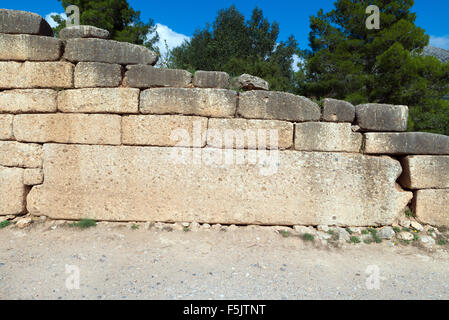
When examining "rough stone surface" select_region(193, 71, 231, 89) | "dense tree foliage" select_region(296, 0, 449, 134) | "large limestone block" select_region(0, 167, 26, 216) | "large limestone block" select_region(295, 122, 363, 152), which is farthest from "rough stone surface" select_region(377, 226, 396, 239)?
"dense tree foliage" select_region(296, 0, 449, 134)

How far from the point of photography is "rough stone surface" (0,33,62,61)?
4031 millimetres

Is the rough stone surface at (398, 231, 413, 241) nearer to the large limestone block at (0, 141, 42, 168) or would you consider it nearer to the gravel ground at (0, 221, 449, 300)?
the gravel ground at (0, 221, 449, 300)

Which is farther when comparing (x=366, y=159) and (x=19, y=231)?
(x=366, y=159)

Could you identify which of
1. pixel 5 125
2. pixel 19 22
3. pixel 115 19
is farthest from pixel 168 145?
pixel 115 19

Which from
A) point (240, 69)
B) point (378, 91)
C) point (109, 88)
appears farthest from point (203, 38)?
point (109, 88)

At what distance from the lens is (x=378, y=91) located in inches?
412

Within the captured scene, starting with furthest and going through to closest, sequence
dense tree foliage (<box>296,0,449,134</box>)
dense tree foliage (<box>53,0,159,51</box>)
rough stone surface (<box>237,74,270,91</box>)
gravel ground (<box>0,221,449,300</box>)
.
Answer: dense tree foliage (<box>53,0,159,51</box>)
dense tree foliage (<box>296,0,449,134</box>)
rough stone surface (<box>237,74,270,91</box>)
gravel ground (<box>0,221,449,300</box>)

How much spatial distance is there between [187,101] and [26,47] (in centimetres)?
257

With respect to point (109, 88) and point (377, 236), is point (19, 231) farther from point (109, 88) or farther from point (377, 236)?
point (377, 236)

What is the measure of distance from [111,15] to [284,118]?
1346cm

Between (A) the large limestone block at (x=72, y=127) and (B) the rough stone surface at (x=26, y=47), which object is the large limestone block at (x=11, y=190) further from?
(B) the rough stone surface at (x=26, y=47)

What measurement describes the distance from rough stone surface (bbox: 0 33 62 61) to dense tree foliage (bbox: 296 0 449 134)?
9975 mm

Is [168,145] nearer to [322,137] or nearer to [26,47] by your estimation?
[322,137]

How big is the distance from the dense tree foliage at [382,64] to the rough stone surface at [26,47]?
9.98 meters
